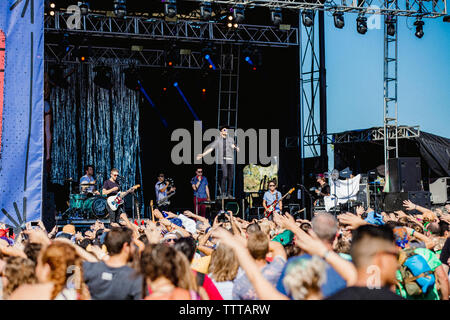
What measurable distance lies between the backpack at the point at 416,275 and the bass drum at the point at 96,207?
9.40m

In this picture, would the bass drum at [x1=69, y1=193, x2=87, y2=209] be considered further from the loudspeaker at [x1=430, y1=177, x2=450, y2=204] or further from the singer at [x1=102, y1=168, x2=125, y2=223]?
the loudspeaker at [x1=430, y1=177, x2=450, y2=204]

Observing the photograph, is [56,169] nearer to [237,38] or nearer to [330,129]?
[237,38]

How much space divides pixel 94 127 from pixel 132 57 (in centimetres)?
241

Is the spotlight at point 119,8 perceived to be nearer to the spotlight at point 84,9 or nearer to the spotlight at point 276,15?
the spotlight at point 84,9

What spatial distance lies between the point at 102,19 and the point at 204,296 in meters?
12.6

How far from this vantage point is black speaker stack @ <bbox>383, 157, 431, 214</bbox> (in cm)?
1154

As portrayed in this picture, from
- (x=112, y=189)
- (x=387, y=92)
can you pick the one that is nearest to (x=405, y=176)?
(x=387, y=92)

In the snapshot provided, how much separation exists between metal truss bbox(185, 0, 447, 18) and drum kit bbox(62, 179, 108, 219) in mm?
5182

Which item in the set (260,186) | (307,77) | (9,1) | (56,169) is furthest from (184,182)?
(9,1)

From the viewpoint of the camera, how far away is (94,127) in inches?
674

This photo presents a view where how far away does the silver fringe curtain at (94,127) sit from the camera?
1672 cm

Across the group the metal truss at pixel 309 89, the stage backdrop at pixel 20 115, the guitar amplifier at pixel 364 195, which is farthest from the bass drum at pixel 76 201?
the guitar amplifier at pixel 364 195

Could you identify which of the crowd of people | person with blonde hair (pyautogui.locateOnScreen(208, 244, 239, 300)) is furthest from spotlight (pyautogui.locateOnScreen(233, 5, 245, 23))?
person with blonde hair (pyautogui.locateOnScreen(208, 244, 239, 300))

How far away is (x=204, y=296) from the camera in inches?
111
